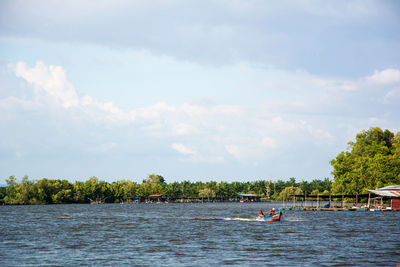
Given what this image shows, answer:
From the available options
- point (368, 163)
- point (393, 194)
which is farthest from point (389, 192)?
point (368, 163)

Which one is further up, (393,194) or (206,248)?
(393,194)

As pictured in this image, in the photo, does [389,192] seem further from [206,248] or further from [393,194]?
[206,248]

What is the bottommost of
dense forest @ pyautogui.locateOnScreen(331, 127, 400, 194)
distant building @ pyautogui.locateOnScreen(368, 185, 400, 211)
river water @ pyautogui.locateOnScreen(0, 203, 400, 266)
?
river water @ pyautogui.locateOnScreen(0, 203, 400, 266)

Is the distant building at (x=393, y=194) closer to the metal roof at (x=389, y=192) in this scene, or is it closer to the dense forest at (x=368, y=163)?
the metal roof at (x=389, y=192)

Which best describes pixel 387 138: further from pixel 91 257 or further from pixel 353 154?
pixel 91 257

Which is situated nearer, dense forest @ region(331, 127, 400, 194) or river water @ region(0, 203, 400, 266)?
river water @ region(0, 203, 400, 266)

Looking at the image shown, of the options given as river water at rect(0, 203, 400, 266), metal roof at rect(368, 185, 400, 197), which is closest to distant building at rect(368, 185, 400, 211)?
metal roof at rect(368, 185, 400, 197)

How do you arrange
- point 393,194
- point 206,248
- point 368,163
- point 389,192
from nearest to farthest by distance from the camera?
point 206,248 → point 393,194 → point 389,192 → point 368,163

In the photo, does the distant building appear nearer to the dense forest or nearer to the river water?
the dense forest

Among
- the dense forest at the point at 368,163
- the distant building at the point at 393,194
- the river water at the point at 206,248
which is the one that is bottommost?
the river water at the point at 206,248

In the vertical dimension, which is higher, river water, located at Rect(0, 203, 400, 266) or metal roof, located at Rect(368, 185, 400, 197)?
metal roof, located at Rect(368, 185, 400, 197)

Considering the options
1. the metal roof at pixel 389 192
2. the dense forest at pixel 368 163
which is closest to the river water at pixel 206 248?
the metal roof at pixel 389 192

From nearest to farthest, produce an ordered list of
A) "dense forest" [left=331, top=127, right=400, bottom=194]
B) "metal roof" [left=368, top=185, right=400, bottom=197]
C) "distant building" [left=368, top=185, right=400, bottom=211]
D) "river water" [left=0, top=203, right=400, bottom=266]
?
"river water" [left=0, top=203, right=400, bottom=266] → "metal roof" [left=368, top=185, right=400, bottom=197] → "distant building" [left=368, top=185, right=400, bottom=211] → "dense forest" [left=331, top=127, right=400, bottom=194]

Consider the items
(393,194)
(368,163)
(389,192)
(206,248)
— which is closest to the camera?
(206,248)
